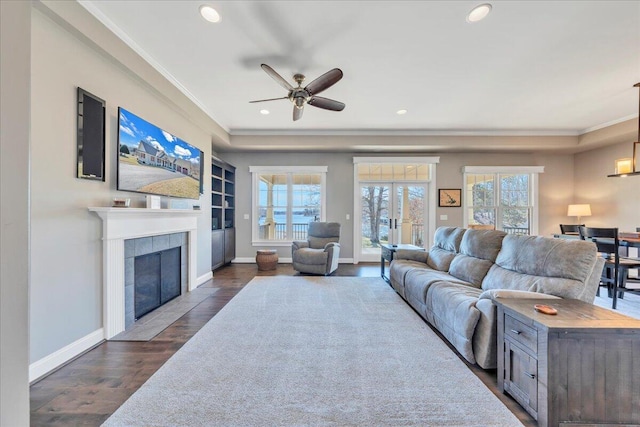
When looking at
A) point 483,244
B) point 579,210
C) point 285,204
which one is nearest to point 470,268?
point 483,244

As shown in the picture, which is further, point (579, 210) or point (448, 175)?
point (448, 175)

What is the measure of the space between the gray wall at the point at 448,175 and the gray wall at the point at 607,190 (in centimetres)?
26

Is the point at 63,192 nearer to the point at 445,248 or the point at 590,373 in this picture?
the point at 590,373

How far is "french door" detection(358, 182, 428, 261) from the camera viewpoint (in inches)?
249

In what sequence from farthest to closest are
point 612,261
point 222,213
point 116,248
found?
point 222,213, point 612,261, point 116,248

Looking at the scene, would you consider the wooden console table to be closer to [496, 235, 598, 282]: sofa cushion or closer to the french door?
[496, 235, 598, 282]: sofa cushion

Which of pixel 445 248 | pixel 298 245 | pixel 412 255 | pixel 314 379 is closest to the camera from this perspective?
pixel 314 379

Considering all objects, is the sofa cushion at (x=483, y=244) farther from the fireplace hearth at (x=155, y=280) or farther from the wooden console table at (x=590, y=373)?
the fireplace hearth at (x=155, y=280)

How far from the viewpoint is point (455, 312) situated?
86.7 inches

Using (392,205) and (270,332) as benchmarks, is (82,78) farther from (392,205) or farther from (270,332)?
(392,205)

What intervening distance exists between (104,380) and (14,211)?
74.7 inches

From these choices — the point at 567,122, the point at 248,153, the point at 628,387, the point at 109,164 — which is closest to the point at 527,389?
the point at 628,387

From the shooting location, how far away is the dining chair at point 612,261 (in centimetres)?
334

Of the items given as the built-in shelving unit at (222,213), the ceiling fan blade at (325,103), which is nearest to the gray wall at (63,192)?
the ceiling fan blade at (325,103)
